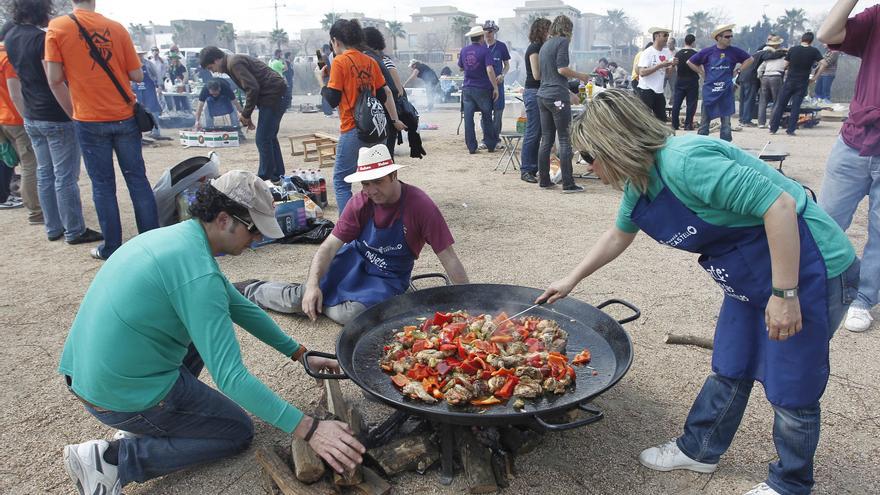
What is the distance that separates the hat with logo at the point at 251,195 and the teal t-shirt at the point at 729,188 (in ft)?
5.39

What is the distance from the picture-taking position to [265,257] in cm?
588

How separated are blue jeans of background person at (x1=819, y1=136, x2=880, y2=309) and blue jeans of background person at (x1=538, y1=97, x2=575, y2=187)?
356cm

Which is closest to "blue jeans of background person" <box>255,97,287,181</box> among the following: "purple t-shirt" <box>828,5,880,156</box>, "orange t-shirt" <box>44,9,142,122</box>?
"orange t-shirt" <box>44,9,142,122</box>

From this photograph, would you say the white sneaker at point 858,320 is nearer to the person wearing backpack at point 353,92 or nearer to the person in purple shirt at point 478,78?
the person wearing backpack at point 353,92

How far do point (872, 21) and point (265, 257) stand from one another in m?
5.33

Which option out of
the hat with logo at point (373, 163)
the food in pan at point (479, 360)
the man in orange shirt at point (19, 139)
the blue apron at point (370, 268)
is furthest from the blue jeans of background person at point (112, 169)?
A: the food in pan at point (479, 360)

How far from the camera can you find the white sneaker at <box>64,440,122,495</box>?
2.57m

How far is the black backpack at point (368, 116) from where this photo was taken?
5.60 m

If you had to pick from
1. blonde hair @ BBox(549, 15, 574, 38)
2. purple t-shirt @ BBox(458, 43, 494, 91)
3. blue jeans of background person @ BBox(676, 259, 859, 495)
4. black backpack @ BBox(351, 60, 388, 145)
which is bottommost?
blue jeans of background person @ BBox(676, 259, 859, 495)

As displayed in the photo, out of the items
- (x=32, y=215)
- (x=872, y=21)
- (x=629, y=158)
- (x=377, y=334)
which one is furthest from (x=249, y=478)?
(x=32, y=215)

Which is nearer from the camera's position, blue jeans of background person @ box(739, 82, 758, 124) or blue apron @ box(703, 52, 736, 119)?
blue apron @ box(703, 52, 736, 119)

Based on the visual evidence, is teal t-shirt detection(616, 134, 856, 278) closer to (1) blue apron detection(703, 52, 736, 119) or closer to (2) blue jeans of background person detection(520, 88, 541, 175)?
(2) blue jeans of background person detection(520, 88, 541, 175)

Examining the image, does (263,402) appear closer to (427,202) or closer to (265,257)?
(427,202)

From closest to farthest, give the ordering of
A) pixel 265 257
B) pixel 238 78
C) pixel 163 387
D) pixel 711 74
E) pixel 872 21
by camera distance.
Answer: pixel 163 387 → pixel 872 21 → pixel 265 257 → pixel 238 78 → pixel 711 74
